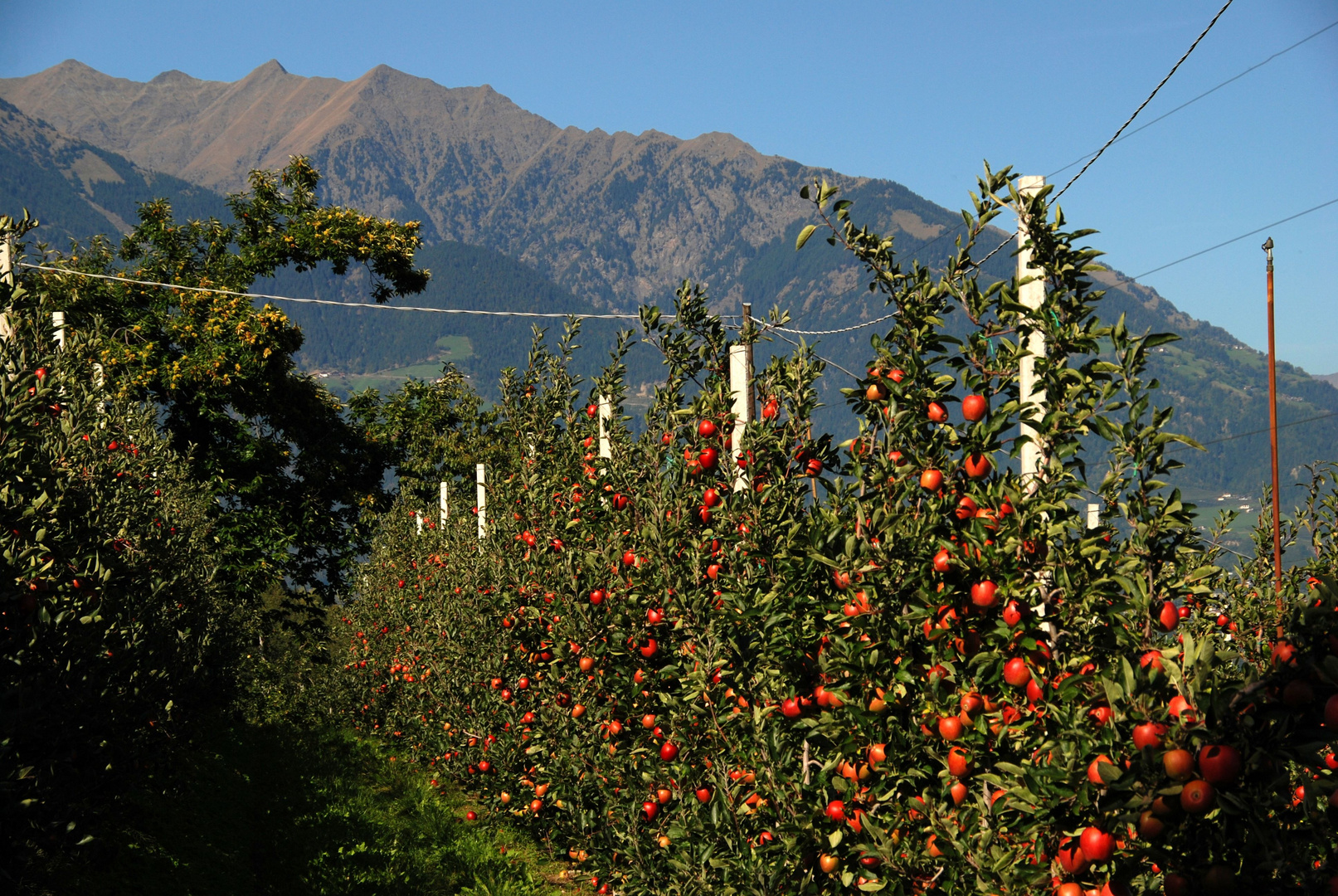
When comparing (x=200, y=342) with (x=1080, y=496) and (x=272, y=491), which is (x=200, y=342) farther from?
(x=1080, y=496)

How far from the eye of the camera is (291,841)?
874 centimetres

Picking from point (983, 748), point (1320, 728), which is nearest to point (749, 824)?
point (983, 748)

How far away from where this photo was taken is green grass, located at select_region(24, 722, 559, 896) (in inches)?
247

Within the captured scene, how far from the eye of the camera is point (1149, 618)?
231 centimetres

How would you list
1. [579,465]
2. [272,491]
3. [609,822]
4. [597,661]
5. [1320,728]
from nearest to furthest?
1. [1320,728]
2. [597,661]
3. [609,822]
4. [579,465]
5. [272,491]

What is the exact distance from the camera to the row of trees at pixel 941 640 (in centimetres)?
209

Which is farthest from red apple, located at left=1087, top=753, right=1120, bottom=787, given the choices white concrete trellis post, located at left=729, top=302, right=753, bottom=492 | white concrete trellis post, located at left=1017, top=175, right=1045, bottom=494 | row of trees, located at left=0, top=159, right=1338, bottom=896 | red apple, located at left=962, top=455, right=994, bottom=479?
white concrete trellis post, located at left=729, top=302, right=753, bottom=492

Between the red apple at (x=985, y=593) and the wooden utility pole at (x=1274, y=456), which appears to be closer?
the red apple at (x=985, y=593)

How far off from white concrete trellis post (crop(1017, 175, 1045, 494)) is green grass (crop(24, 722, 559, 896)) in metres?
4.75

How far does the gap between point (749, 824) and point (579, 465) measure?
13.4ft

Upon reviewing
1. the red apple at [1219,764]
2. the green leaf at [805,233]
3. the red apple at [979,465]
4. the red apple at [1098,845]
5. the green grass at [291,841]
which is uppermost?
the green leaf at [805,233]

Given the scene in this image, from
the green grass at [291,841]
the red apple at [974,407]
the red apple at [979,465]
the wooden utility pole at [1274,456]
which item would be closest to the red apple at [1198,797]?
the red apple at [979,465]

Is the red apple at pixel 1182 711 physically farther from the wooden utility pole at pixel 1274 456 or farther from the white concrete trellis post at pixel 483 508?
the white concrete trellis post at pixel 483 508

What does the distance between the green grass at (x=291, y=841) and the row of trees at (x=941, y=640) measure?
213 centimetres
